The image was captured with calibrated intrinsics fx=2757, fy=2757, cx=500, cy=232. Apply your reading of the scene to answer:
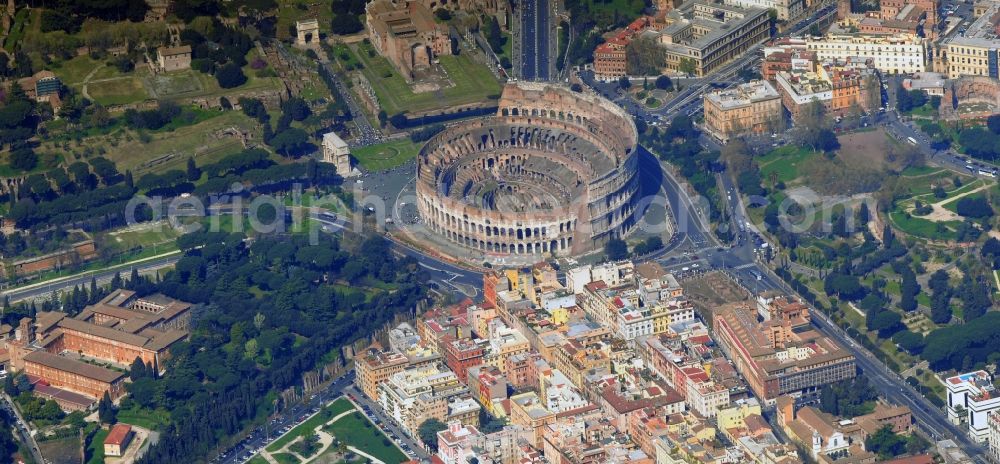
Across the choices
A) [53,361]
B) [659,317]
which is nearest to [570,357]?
[659,317]

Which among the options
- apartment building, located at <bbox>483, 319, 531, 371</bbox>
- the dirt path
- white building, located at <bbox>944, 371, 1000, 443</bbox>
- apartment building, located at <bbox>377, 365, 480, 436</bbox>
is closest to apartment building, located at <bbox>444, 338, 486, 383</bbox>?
apartment building, located at <bbox>483, 319, 531, 371</bbox>

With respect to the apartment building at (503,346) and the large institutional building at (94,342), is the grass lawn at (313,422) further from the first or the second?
the large institutional building at (94,342)

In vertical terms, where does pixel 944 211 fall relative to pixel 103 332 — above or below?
above

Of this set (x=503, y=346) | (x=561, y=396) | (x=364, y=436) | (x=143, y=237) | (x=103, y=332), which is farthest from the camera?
(x=143, y=237)

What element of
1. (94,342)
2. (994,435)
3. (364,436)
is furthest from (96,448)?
(994,435)

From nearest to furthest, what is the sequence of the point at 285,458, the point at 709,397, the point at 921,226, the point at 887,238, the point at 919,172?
1. the point at 285,458
2. the point at 709,397
3. the point at 887,238
4. the point at 921,226
5. the point at 919,172

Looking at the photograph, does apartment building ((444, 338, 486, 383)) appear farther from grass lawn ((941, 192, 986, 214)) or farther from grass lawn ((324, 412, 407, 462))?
grass lawn ((941, 192, 986, 214))

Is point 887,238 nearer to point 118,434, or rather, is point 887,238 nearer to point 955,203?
point 955,203
